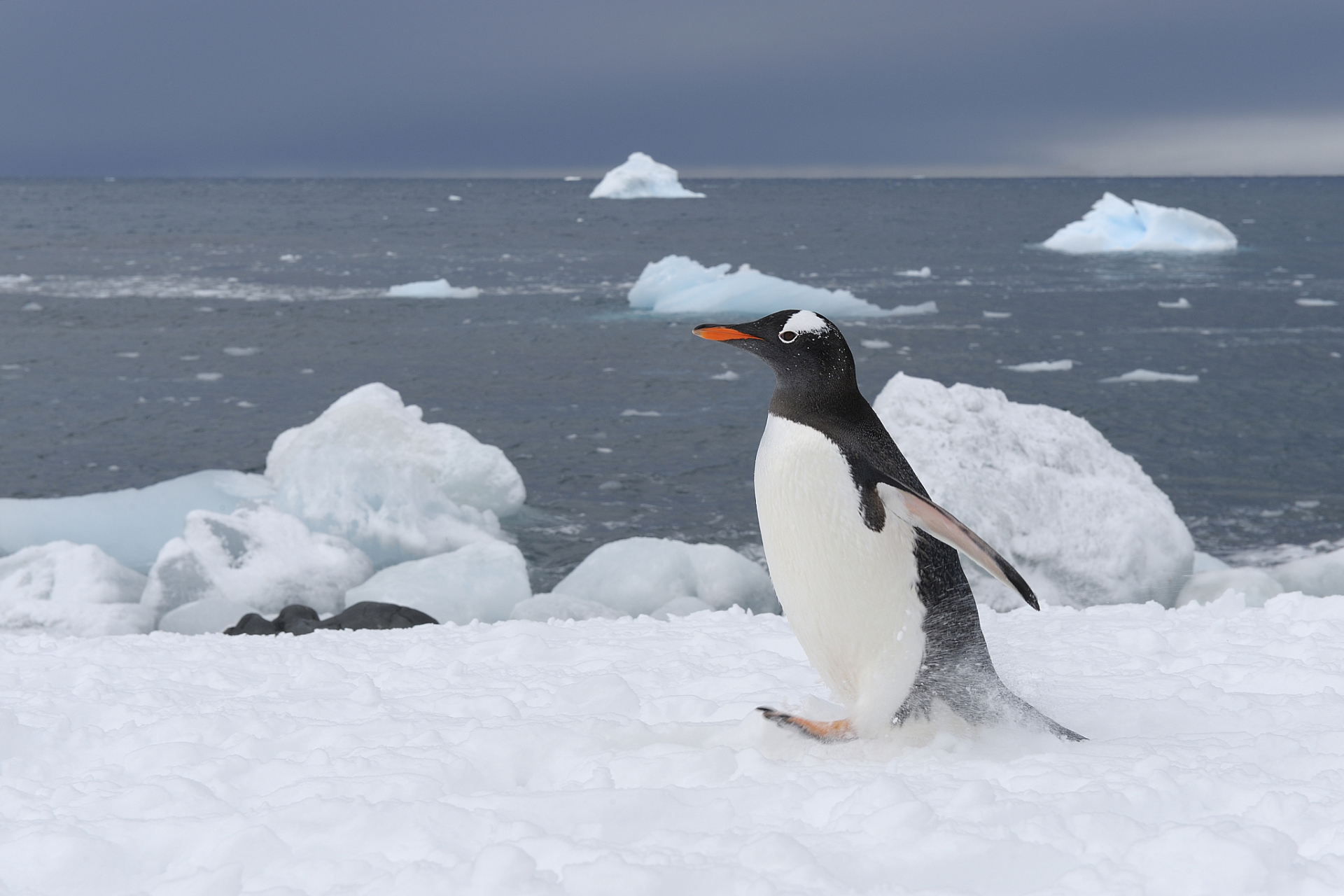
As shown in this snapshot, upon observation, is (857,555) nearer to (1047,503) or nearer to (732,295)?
(1047,503)

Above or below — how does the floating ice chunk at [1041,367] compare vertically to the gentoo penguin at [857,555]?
below

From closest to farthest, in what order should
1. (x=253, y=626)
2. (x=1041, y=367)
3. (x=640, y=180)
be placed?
(x=253, y=626) → (x=1041, y=367) → (x=640, y=180)

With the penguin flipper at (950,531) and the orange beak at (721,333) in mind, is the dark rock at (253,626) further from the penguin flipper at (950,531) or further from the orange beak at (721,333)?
the penguin flipper at (950,531)

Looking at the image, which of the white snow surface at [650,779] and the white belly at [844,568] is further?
the white belly at [844,568]

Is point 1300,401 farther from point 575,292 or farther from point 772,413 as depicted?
point 575,292

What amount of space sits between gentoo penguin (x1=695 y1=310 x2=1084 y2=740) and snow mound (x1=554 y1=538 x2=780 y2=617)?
157 inches

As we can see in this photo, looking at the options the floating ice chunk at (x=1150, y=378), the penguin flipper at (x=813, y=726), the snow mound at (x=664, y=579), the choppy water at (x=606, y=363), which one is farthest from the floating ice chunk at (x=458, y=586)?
the floating ice chunk at (x=1150, y=378)

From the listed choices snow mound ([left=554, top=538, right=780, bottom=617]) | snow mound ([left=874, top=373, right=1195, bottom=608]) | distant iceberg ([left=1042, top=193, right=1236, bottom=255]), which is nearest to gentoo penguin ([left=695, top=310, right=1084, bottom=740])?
snow mound ([left=554, top=538, right=780, bottom=617])

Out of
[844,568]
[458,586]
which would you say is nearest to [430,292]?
[458,586]

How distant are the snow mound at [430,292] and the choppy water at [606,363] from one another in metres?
0.51

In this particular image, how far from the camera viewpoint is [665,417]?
42.7 feet

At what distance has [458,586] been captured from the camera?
6754 millimetres

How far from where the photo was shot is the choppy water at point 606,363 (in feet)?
34.6

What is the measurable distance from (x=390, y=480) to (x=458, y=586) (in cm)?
185
